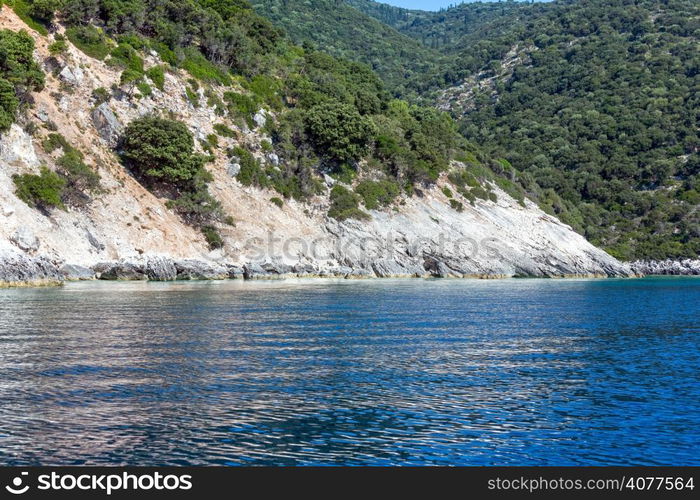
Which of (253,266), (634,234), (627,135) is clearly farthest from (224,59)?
(627,135)

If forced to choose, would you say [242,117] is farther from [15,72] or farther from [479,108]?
[479,108]

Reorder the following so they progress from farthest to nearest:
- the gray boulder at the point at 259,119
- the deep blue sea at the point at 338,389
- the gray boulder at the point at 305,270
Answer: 1. the gray boulder at the point at 259,119
2. the gray boulder at the point at 305,270
3. the deep blue sea at the point at 338,389

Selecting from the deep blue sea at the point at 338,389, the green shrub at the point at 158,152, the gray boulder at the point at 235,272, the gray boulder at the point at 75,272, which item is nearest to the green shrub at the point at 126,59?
the green shrub at the point at 158,152

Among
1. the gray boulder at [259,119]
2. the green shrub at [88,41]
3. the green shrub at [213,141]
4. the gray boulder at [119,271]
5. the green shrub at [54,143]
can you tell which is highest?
the green shrub at [88,41]

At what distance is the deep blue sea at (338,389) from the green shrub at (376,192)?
159ft

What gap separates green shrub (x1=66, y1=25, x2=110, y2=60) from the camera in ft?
238

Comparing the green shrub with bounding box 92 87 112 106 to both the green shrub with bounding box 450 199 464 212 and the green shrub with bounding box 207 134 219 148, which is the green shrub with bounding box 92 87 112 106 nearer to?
the green shrub with bounding box 207 134 219 148

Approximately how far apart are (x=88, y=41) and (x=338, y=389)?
67.9 m

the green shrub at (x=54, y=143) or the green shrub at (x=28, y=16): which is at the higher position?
the green shrub at (x=28, y=16)

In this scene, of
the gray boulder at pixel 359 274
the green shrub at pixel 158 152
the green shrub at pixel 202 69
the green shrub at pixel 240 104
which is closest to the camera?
the green shrub at pixel 158 152

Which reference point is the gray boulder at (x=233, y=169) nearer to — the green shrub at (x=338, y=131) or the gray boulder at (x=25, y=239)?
the green shrub at (x=338, y=131)

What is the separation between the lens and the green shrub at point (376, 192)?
270 ft

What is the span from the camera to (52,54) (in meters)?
68.1

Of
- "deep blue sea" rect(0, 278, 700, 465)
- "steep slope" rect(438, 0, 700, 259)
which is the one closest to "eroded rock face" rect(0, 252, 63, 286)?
"deep blue sea" rect(0, 278, 700, 465)
